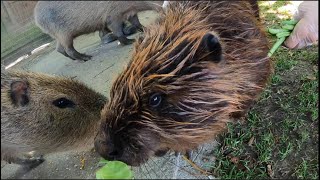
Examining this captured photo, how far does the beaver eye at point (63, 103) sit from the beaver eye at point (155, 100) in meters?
0.61

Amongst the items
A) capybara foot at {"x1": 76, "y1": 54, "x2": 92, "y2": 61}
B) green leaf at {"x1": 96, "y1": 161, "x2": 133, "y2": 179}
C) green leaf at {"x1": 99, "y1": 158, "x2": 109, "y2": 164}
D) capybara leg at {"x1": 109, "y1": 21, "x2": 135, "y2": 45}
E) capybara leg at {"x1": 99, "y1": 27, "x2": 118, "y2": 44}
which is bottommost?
capybara leg at {"x1": 109, "y1": 21, "x2": 135, "y2": 45}

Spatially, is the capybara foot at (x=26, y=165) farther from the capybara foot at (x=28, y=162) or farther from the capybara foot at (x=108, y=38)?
the capybara foot at (x=108, y=38)

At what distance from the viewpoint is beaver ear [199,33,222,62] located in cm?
166

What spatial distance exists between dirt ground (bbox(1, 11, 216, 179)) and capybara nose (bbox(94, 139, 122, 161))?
0.08 meters

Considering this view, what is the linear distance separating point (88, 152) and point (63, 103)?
0.37m

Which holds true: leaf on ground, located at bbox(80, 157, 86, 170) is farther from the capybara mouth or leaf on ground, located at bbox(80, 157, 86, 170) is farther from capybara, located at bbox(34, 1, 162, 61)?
capybara, located at bbox(34, 1, 162, 61)

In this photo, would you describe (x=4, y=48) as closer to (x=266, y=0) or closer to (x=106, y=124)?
(x=106, y=124)

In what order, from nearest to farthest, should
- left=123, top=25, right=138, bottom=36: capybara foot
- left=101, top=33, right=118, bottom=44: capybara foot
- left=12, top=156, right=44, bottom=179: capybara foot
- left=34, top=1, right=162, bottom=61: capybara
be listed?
left=12, top=156, right=44, bottom=179: capybara foot → left=34, top=1, right=162, bottom=61: capybara → left=101, top=33, right=118, bottom=44: capybara foot → left=123, top=25, right=138, bottom=36: capybara foot

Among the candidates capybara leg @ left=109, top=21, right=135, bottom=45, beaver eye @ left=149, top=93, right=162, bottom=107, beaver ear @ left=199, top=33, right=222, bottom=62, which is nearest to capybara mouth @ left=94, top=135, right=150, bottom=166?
beaver eye @ left=149, top=93, right=162, bottom=107

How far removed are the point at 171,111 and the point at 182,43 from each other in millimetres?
291

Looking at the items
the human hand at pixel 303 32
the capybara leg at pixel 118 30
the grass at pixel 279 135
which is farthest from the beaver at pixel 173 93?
the capybara leg at pixel 118 30

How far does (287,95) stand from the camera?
2555 millimetres

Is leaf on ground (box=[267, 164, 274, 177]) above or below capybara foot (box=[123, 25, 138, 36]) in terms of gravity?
below

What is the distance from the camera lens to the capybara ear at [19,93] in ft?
5.79
